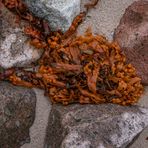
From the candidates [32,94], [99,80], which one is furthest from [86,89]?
[32,94]

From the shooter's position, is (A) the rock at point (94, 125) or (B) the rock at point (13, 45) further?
(B) the rock at point (13, 45)

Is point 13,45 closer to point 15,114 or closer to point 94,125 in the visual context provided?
point 15,114

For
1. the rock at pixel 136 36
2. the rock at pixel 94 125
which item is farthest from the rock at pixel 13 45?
the rock at pixel 136 36

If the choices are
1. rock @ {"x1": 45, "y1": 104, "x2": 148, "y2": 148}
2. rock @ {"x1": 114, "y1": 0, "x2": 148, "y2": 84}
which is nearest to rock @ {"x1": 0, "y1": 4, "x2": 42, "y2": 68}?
rock @ {"x1": 45, "y1": 104, "x2": 148, "y2": 148}

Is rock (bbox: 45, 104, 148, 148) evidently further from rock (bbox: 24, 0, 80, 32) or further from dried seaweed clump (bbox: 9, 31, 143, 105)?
rock (bbox: 24, 0, 80, 32)

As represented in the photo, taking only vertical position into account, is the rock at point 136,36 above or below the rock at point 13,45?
above

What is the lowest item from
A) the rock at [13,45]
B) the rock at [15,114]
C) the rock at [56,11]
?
Result: the rock at [15,114]

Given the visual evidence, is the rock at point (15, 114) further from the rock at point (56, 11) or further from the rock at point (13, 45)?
the rock at point (56, 11)

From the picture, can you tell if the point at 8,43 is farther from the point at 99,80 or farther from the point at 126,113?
the point at 126,113
